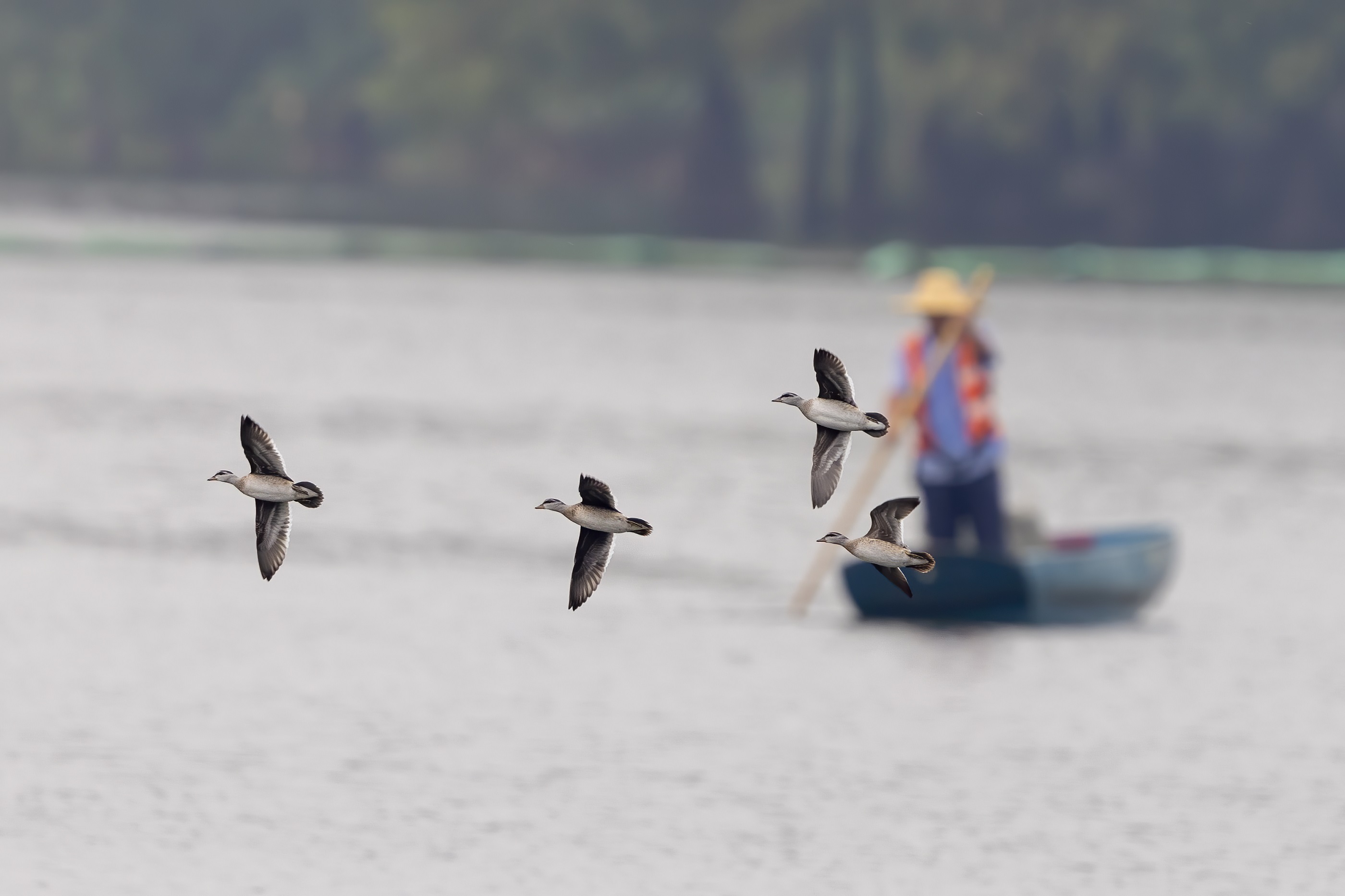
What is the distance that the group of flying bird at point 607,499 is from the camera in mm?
6785

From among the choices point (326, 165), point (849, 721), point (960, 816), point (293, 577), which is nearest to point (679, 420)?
point (293, 577)

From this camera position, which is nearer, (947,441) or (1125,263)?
(947,441)

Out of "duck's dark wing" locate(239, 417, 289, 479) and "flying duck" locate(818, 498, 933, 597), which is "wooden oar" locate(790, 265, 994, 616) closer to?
"flying duck" locate(818, 498, 933, 597)

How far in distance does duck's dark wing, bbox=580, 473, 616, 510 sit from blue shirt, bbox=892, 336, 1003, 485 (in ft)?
56.1

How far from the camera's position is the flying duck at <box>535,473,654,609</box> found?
6.74 m

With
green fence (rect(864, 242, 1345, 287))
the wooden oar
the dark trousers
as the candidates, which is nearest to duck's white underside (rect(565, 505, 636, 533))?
the wooden oar

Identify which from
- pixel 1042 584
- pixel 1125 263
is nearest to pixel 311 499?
pixel 1042 584

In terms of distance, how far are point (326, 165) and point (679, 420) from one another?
79.5m

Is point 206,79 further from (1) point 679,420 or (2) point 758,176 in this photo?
(1) point 679,420

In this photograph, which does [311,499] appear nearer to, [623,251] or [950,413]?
[950,413]

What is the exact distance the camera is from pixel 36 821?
65.4 ft

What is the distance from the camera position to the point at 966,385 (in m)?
24.3

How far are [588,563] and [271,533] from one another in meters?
0.70

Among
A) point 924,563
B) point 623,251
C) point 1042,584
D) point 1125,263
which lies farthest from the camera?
point 623,251
